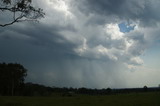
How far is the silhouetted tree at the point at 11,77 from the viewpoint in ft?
355

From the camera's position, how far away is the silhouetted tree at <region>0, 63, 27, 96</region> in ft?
355

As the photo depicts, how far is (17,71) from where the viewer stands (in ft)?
361

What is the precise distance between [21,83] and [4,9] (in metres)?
99.7

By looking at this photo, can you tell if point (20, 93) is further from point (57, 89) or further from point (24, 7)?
point (24, 7)

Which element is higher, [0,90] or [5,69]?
[5,69]

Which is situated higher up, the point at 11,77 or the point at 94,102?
the point at 11,77

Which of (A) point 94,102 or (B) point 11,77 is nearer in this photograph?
(A) point 94,102

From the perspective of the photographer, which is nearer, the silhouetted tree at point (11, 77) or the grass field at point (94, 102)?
the grass field at point (94, 102)

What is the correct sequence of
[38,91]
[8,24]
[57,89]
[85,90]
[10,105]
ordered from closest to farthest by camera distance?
[8,24] → [10,105] → [38,91] → [85,90] → [57,89]

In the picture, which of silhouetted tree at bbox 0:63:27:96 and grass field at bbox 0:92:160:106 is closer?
grass field at bbox 0:92:160:106

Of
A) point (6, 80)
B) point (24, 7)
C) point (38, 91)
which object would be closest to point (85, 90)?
point (38, 91)

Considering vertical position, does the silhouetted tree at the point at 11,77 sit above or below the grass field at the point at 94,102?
above

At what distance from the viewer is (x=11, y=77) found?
108625mm

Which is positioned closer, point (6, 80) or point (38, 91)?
point (6, 80)
